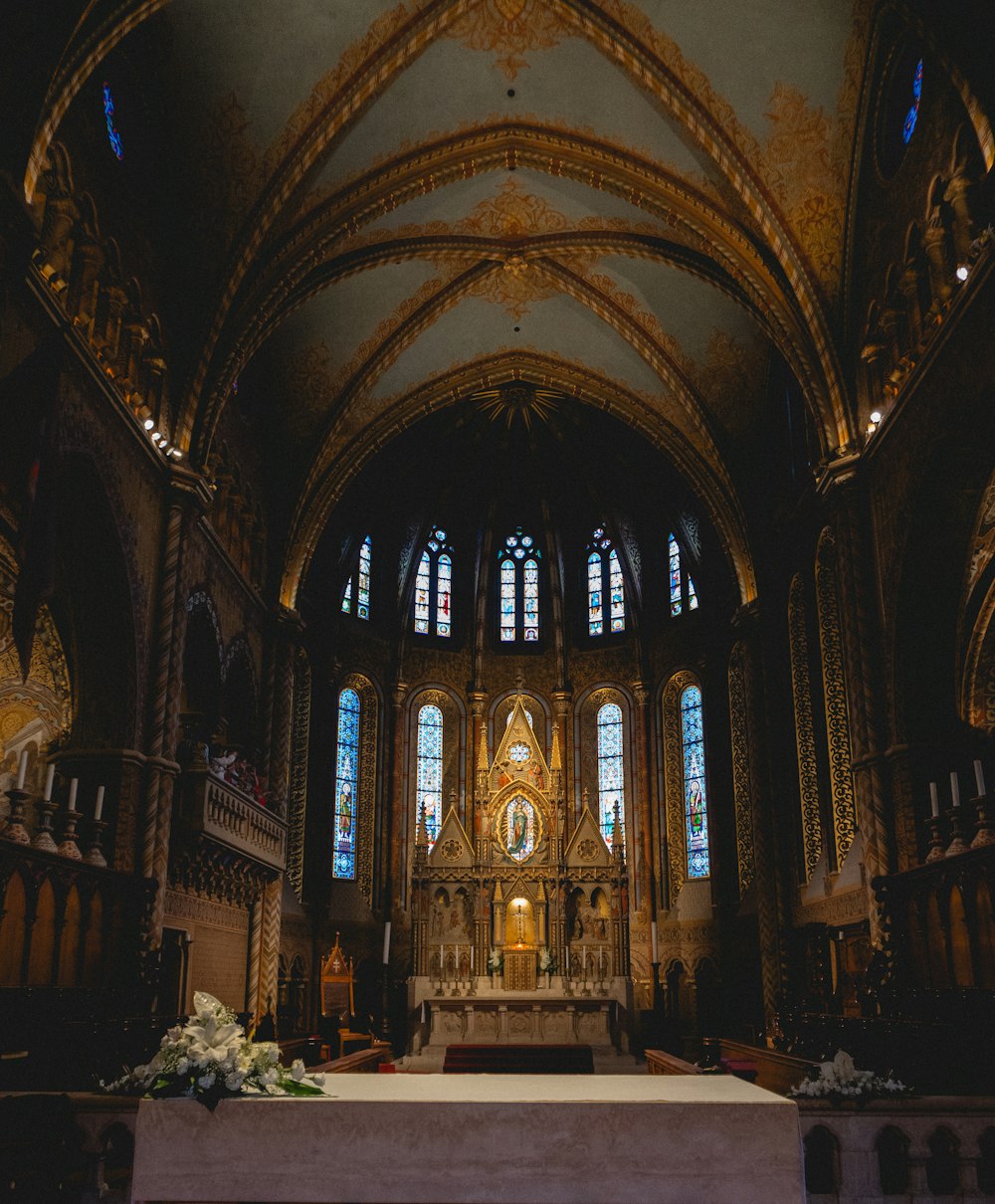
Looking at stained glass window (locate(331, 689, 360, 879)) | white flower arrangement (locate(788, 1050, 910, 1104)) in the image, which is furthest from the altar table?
stained glass window (locate(331, 689, 360, 879))

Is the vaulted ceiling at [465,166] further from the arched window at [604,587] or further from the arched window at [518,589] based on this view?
the arched window at [518,589]

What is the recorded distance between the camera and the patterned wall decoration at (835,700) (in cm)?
1869

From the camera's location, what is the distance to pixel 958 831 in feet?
43.1

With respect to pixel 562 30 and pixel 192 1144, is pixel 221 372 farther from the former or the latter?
pixel 192 1144

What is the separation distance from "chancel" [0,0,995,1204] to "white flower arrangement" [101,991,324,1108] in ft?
0.09

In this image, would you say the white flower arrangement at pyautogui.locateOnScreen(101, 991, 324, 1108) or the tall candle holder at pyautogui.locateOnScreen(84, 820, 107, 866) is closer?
the white flower arrangement at pyautogui.locateOnScreen(101, 991, 324, 1108)

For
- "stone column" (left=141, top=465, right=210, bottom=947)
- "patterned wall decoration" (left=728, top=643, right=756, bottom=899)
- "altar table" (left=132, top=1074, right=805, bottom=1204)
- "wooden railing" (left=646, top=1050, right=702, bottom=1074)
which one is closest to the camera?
"altar table" (left=132, top=1074, right=805, bottom=1204)

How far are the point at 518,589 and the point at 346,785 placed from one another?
7.38 metres

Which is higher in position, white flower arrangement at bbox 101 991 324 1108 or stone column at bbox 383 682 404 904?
stone column at bbox 383 682 404 904

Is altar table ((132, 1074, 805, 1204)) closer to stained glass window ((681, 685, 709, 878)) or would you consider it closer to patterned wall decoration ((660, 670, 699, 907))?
stained glass window ((681, 685, 709, 878))

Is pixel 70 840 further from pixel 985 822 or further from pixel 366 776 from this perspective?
pixel 366 776

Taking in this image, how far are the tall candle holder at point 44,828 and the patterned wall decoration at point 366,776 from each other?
15719 mm

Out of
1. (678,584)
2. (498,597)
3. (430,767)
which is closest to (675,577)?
(678,584)

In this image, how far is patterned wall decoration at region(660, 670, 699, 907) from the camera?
27516 mm
